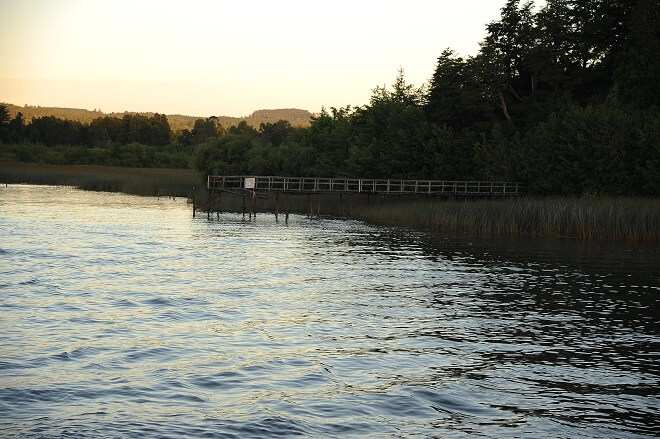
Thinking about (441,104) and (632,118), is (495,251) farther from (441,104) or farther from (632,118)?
(441,104)

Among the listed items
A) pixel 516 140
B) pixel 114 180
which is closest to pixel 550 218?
pixel 516 140

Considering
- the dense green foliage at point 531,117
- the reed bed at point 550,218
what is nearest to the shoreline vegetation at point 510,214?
the reed bed at point 550,218

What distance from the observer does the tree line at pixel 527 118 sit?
2537 inches

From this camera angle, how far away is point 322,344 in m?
17.8

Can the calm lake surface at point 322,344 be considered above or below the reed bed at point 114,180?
below

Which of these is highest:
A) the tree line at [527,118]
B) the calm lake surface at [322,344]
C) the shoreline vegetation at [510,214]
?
the tree line at [527,118]

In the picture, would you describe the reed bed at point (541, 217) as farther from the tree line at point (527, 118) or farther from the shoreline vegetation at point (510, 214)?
the tree line at point (527, 118)

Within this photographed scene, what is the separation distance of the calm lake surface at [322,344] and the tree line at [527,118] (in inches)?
1147

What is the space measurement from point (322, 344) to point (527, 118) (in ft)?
229

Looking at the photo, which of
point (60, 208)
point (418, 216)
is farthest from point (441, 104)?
point (60, 208)

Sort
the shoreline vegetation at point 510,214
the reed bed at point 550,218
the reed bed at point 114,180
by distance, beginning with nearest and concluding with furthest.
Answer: the reed bed at point 550,218 < the shoreline vegetation at point 510,214 < the reed bed at point 114,180

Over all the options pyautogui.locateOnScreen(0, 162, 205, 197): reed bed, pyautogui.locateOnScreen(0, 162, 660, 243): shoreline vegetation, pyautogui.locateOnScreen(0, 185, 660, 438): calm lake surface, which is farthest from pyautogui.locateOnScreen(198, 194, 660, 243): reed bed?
pyautogui.locateOnScreen(0, 162, 205, 197): reed bed

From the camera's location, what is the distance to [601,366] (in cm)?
1655

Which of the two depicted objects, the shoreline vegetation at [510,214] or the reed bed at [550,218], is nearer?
the reed bed at [550,218]
